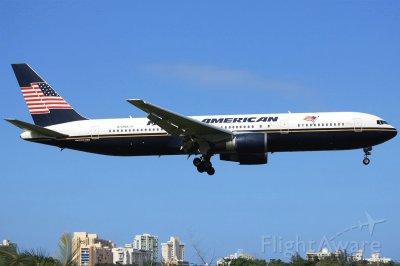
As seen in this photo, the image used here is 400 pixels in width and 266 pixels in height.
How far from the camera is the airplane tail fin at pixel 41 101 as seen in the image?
5238 cm

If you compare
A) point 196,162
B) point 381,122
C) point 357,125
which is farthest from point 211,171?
point 381,122

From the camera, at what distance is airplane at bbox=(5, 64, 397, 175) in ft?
151

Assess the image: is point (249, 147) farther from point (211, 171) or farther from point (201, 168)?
point (201, 168)

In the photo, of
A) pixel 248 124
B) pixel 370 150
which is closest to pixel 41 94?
pixel 248 124

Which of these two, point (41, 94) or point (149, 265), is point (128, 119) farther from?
point (149, 265)

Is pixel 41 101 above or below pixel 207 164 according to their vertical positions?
above

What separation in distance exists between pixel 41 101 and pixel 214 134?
52.3 ft

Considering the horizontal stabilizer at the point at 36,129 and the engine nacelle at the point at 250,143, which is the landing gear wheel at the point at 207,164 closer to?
the engine nacelle at the point at 250,143

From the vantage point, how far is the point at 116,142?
48938mm

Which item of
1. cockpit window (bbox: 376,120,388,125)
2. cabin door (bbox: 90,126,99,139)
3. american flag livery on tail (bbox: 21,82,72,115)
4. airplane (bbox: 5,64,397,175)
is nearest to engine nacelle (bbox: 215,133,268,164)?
airplane (bbox: 5,64,397,175)

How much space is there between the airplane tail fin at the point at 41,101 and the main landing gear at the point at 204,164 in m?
9.83

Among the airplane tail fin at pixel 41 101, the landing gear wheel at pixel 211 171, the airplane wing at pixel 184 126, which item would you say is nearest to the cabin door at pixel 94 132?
the airplane tail fin at pixel 41 101

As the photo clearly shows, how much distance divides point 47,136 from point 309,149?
751 inches

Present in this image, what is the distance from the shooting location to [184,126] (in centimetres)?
4616
